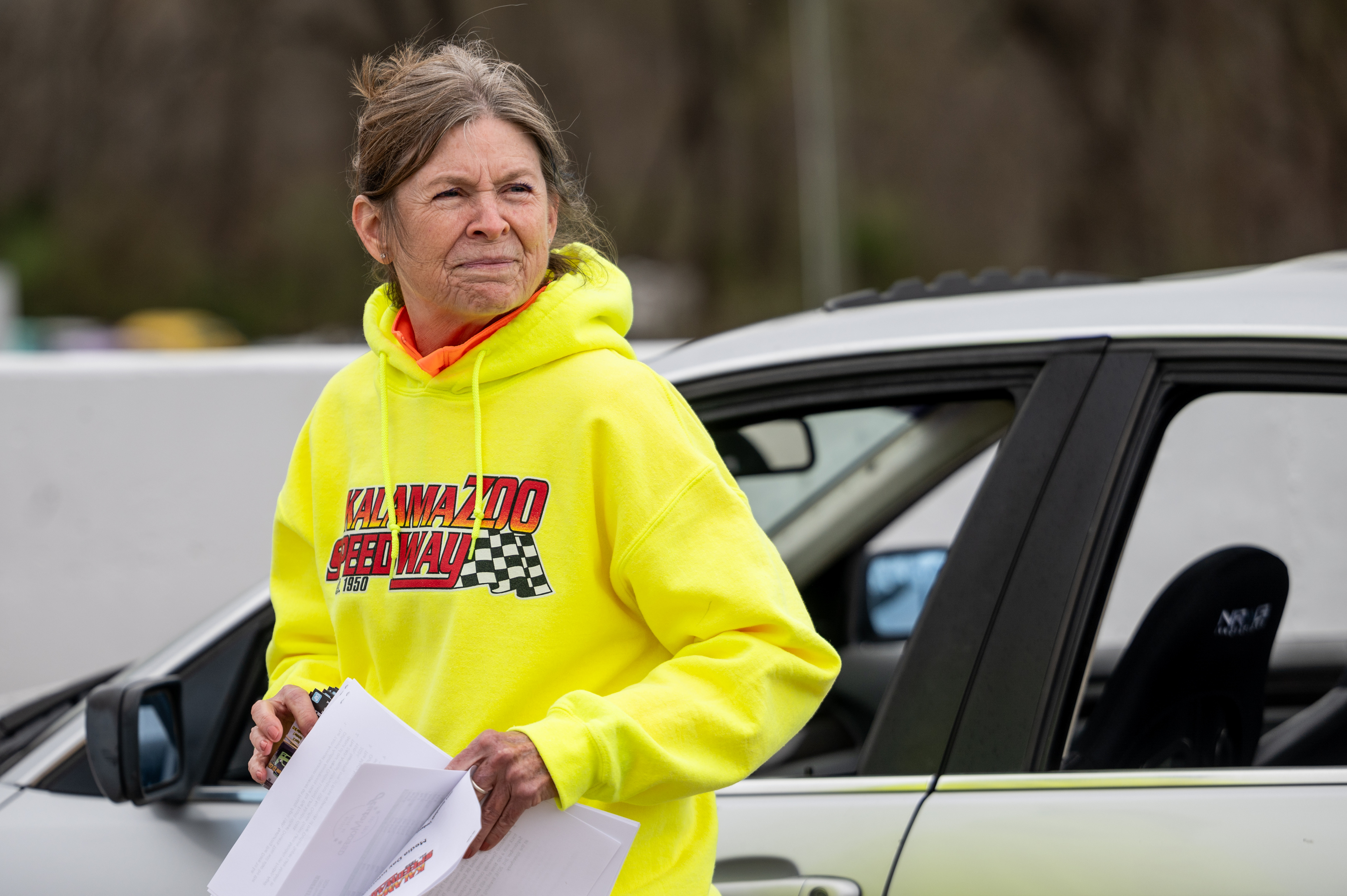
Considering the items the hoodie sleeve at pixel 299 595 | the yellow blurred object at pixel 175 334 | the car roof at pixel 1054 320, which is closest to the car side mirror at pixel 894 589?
the car roof at pixel 1054 320

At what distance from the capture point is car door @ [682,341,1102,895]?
167 centimetres

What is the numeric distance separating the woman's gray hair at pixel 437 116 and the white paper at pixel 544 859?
23.2 inches

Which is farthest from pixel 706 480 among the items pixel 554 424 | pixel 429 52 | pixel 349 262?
pixel 349 262

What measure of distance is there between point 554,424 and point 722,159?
27.5 metres

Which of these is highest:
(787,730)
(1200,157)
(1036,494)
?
(1200,157)

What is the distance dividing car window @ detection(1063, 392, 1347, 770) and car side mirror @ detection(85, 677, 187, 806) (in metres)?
1.24

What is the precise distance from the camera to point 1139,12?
2070 centimetres

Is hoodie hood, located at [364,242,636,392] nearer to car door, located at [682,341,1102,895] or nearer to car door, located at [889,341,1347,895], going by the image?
car door, located at [682,341,1102,895]

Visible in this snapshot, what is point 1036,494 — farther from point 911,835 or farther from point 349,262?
point 349,262

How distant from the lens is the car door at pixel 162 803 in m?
1.81

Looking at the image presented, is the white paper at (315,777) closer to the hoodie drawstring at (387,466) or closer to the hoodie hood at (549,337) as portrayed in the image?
the hoodie drawstring at (387,466)

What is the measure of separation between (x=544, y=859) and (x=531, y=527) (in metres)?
0.31

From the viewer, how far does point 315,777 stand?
1.27 meters

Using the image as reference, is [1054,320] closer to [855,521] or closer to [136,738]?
[855,521]
